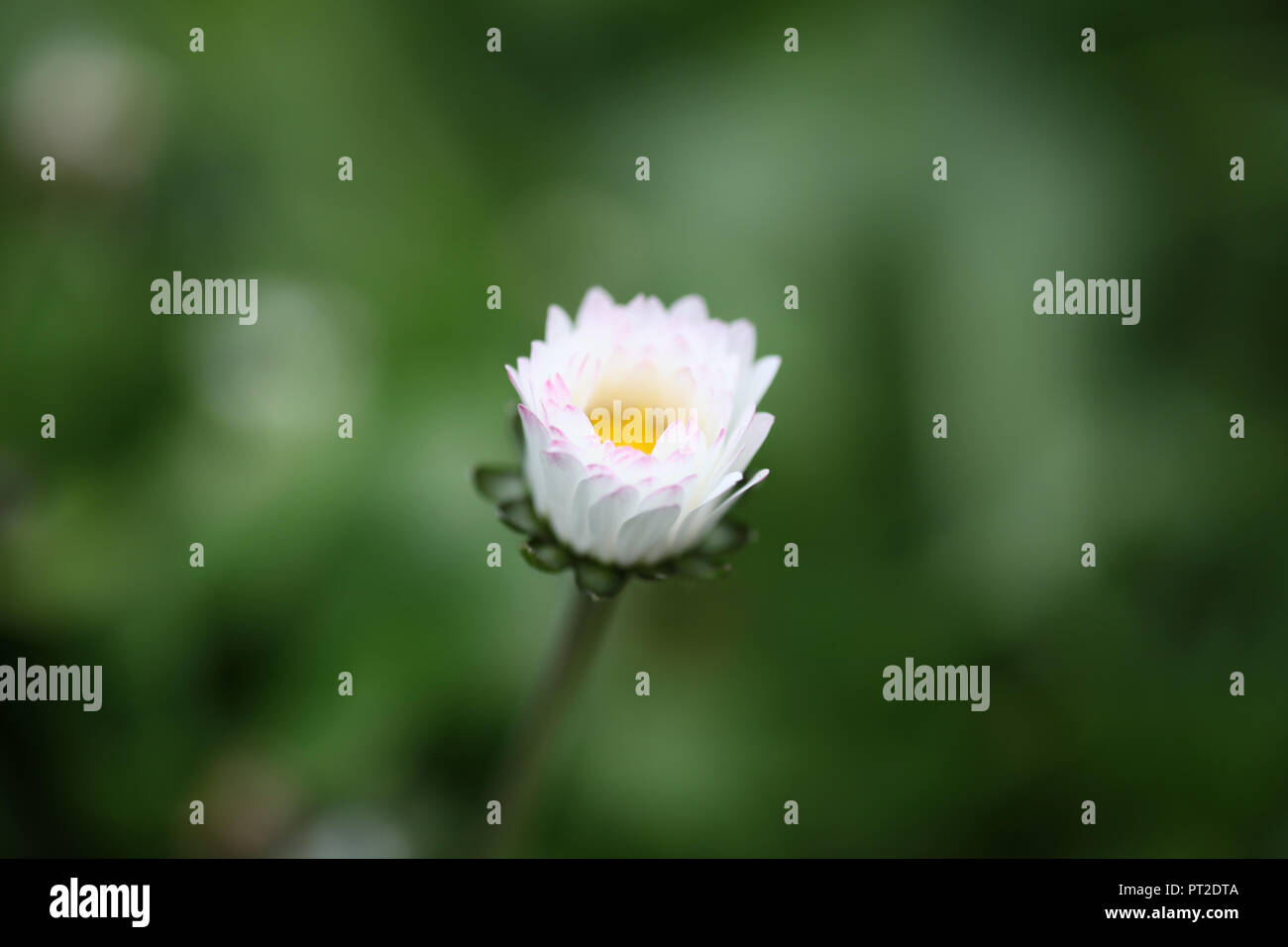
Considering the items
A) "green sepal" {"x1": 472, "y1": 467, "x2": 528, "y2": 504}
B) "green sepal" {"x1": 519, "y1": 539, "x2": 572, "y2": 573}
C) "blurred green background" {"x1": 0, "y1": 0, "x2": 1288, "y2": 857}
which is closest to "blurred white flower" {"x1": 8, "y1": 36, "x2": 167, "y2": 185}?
"blurred green background" {"x1": 0, "y1": 0, "x2": 1288, "y2": 857}

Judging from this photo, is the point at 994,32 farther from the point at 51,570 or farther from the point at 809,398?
the point at 51,570

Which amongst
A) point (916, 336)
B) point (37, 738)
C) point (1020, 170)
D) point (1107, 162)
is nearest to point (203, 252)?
point (37, 738)

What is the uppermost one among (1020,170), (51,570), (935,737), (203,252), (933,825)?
(1020,170)

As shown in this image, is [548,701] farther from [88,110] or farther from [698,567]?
[88,110]

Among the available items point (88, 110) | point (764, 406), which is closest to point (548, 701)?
point (764, 406)

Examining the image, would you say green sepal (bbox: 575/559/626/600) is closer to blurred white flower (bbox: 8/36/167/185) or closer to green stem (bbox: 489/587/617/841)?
green stem (bbox: 489/587/617/841)
